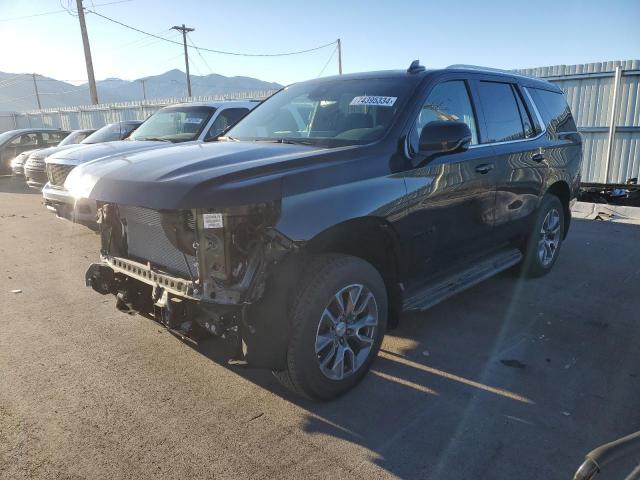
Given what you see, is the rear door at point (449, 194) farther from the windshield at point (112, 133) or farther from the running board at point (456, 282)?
the windshield at point (112, 133)

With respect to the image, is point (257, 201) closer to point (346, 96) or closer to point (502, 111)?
point (346, 96)

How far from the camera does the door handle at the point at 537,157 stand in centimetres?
475

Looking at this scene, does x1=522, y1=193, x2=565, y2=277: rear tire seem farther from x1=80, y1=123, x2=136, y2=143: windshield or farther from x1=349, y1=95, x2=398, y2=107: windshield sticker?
x1=80, y1=123, x2=136, y2=143: windshield

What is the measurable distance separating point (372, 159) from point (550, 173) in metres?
2.88

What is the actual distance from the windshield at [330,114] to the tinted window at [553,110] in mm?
2172

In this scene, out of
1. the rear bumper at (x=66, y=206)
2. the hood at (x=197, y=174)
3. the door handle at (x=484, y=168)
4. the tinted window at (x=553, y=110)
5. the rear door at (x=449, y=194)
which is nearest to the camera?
the hood at (x=197, y=174)

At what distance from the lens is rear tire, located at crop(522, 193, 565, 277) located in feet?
17.0

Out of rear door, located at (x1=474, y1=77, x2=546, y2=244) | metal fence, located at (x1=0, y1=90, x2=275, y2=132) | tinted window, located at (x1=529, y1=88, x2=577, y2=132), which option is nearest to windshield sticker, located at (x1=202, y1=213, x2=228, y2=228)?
rear door, located at (x1=474, y1=77, x2=546, y2=244)

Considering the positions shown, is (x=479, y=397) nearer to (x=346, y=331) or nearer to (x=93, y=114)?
(x=346, y=331)

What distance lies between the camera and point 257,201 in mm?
2521

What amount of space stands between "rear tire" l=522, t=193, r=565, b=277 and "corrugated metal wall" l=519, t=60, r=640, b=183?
732 cm

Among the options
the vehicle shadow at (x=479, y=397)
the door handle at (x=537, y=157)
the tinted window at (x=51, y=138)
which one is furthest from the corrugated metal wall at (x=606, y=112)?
the tinted window at (x=51, y=138)

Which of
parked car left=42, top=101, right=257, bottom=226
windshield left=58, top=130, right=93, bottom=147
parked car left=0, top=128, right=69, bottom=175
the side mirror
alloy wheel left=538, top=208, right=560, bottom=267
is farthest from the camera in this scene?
parked car left=0, top=128, right=69, bottom=175

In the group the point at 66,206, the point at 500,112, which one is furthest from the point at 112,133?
the point at 500,112
